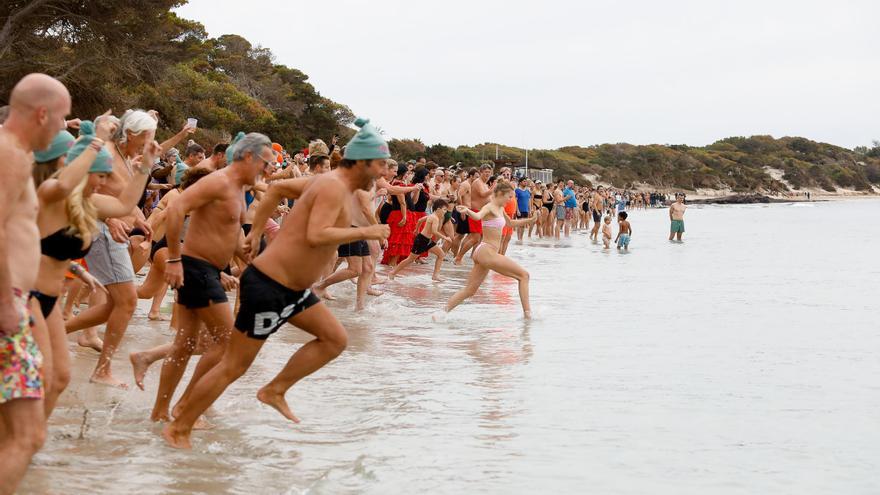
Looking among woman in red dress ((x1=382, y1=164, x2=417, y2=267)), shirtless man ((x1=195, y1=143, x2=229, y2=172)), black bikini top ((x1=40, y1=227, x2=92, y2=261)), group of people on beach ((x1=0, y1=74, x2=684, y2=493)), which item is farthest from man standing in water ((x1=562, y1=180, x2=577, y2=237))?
black bikini top ((x1=40, y1=227, x2=92, y2=261))

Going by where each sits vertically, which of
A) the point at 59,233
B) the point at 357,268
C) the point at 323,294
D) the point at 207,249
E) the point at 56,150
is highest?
the point at 56,150

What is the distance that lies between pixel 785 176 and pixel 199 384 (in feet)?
491

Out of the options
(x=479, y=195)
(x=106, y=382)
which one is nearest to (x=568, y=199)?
(x=479, y=195)

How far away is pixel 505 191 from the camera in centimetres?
1146

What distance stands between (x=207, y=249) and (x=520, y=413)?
257cm

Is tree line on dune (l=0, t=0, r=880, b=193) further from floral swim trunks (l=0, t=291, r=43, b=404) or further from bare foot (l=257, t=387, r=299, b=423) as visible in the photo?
floral swim trunks (l=0, t=291, r=43, b=404)

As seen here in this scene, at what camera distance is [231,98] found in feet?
161

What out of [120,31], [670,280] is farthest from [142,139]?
[120,31]

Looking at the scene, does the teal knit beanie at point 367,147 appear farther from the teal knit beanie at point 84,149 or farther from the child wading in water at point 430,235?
the child wading in water at point 430,235

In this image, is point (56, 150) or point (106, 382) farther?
point (106, 382)

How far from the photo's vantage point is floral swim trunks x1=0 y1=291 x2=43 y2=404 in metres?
3.54

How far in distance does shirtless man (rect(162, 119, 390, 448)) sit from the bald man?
59.6 inches

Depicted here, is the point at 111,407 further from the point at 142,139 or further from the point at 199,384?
the point at 142,139

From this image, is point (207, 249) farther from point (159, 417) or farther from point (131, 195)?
point (159, 417)
